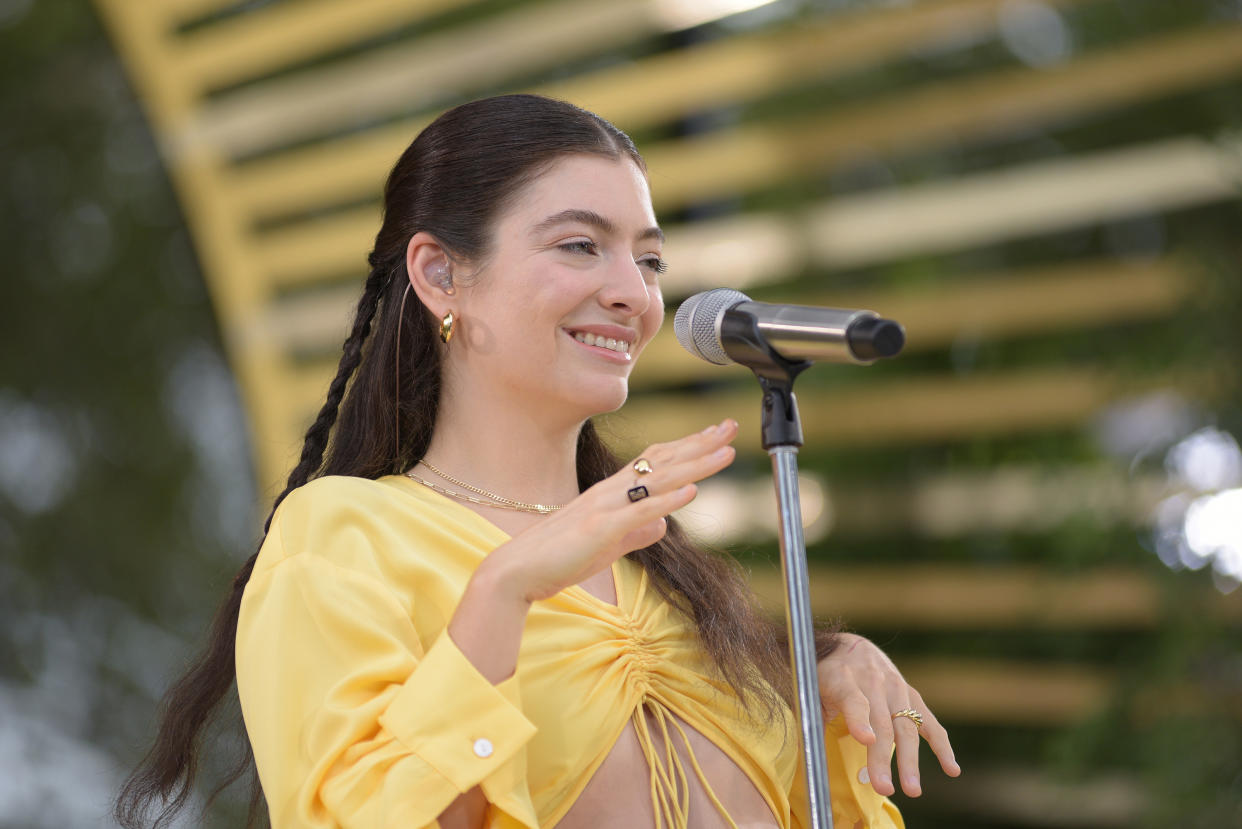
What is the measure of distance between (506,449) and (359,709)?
460 mm

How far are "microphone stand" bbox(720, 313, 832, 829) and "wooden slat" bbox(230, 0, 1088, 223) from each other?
188 cm

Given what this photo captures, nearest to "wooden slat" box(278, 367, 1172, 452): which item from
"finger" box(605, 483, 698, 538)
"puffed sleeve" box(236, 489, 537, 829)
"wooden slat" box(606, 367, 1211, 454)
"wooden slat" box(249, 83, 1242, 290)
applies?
"wooden slat" box(606, 367, 1211, 454)

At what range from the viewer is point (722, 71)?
10.4 feet

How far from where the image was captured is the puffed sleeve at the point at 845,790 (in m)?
1.74

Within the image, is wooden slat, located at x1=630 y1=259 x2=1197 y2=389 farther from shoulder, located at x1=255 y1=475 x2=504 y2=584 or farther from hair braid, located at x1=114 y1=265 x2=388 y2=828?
hair braid, located at x1=114 y1=265 x2=388 y2=828

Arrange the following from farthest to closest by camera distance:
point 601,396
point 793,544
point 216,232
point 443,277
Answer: point 216,232, point 443,277, point 601,396, point 793,544

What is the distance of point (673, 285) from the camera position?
3.36 meters

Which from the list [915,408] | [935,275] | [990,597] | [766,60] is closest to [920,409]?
[915,408]

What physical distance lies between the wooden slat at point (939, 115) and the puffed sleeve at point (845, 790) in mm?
1637

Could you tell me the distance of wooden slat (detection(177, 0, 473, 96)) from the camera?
361 cm

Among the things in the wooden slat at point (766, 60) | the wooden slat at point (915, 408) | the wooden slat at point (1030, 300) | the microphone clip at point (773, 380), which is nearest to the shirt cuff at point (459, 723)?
the microphone clip at point (773, 380)

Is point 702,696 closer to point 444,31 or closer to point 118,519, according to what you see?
point 444,31

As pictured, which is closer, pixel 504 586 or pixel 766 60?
pixel 504 586

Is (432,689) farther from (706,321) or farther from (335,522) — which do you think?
(706,321)
